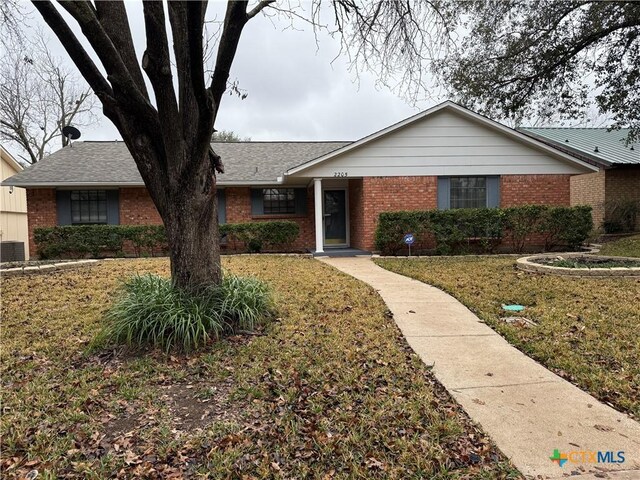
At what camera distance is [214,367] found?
140 inches

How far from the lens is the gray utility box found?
1325 centimetres

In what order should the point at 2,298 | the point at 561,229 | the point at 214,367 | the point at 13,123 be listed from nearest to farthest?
1. the point at 214,367
2. the point at 2,298
3. the point at 561,229
4. the point at 13,123

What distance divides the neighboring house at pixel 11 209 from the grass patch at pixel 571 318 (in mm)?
19720

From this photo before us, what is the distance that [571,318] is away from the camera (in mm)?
4824

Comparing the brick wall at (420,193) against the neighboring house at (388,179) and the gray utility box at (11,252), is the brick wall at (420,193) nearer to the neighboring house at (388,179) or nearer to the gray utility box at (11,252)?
the neighboring house at (388,179)

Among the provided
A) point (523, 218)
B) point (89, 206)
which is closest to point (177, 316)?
point (523, 218)

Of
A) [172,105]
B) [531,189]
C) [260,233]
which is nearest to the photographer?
[172,105]

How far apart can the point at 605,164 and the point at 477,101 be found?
5.55 metres

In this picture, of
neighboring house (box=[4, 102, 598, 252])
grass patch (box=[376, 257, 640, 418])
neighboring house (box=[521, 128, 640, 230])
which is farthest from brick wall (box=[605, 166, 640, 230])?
grass patch (box=[376, 257, 640, 418])

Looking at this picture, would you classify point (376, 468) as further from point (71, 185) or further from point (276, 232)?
point (71, 185)

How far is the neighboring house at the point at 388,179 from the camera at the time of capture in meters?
12.1


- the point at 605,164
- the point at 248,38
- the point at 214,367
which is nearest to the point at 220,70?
the point at 248,38

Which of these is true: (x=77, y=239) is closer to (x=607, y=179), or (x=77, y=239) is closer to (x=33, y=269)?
(x=33, y=269)

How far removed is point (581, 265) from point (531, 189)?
5641mm
